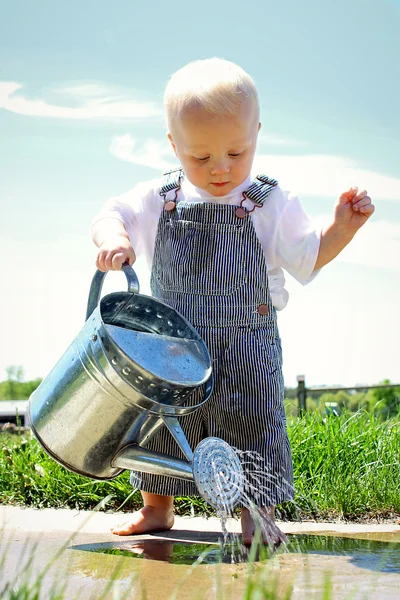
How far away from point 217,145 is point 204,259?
0.39 metres

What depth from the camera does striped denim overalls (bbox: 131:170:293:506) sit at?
2.64m

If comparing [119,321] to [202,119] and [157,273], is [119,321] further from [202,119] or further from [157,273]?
[202,119]

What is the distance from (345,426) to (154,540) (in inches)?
53.4

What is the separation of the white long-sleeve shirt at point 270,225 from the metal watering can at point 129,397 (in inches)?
18.7

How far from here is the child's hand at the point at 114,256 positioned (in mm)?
2439

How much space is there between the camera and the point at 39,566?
211cm

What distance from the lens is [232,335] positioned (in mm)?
2646

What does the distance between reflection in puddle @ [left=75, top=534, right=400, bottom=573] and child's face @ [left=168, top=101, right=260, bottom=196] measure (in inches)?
43.0

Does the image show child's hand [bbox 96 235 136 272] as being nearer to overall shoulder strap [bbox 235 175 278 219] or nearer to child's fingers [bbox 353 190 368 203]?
overall shoulder strap [bbox 235 175 278 219]

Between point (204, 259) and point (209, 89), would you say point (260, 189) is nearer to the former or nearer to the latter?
point (204, 259)

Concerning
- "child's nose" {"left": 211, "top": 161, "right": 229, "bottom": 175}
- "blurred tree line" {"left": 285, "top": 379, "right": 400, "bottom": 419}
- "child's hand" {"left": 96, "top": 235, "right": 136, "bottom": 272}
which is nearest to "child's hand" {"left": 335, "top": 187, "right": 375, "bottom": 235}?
"child's nose" {"left": 211, "top": 161, "right": 229, "bottom": 175}

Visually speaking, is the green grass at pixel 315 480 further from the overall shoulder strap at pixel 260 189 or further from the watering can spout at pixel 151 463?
the overall shoulder strap at pixel 260 189

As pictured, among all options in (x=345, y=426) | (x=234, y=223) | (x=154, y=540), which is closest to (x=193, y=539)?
(x=154, y=540)

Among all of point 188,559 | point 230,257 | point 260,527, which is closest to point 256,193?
point 230,257
